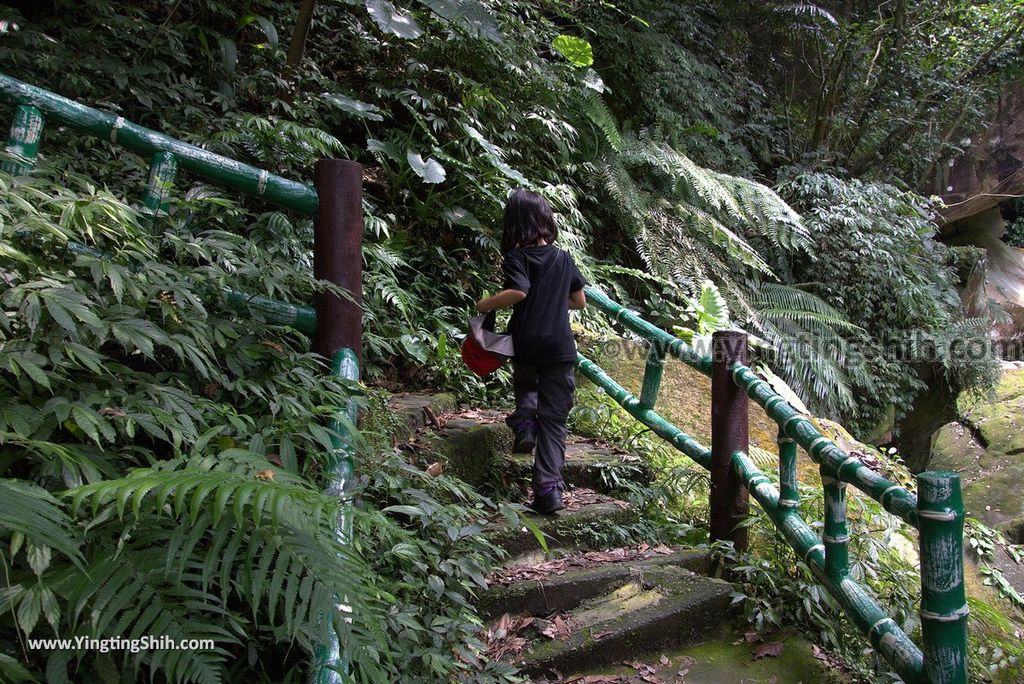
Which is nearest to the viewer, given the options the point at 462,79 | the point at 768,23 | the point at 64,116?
the point at 64,116

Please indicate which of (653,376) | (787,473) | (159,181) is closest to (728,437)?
(787,473)

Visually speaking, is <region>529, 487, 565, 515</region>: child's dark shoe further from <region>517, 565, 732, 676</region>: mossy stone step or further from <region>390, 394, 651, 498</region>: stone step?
<region>517, 565, 732, 676</region>: mossy stone step

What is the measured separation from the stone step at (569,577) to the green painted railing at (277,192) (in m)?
0.94

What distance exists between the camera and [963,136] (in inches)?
478

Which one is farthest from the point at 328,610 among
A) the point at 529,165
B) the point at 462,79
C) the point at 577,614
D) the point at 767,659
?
the point at 529,165

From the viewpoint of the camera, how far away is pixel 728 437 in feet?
10.0

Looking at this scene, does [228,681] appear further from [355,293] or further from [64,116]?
[64,116]

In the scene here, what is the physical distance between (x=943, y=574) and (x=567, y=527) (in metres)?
1.60

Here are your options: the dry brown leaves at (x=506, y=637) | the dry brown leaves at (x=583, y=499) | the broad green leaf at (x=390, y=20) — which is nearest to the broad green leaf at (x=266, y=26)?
the broad green leaf at (x=390, y=20)

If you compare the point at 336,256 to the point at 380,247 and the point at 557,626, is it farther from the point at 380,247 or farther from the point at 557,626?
the point at 380,247

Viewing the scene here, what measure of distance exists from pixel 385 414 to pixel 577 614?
3.40 feet

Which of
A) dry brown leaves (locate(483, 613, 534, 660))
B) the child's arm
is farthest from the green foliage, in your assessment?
dry brown leaves (locate(483, 613, 534, 660))

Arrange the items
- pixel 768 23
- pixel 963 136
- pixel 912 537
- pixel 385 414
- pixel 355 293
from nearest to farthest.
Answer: pixel 355 293 → pixel 385 414 → pixel 912 537 → pixel 768 23 → pixel 963 136

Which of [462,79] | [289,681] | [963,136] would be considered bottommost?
[289,681]
